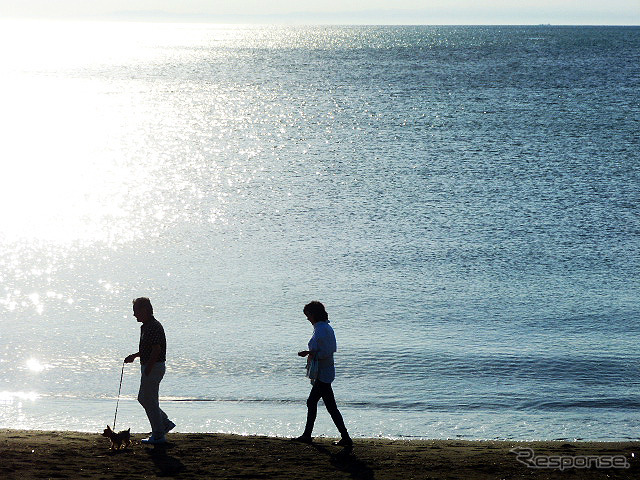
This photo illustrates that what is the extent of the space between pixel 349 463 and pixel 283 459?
2.14 ft

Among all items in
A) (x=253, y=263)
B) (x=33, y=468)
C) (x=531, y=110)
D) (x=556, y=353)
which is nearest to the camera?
(x=33, y=468)

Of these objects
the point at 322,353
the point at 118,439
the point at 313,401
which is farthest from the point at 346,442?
the point at 118,439

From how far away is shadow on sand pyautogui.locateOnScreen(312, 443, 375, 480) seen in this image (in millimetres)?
9227

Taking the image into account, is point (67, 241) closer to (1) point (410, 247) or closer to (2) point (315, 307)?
(1) point (410, 247)

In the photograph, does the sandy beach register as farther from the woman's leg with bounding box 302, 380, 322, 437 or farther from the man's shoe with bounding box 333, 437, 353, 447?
the woman's leg with bounding box 302, 380, 322, 437

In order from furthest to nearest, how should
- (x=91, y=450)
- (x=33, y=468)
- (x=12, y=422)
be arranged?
(x=12, y=422) → (x=91, y=450) → (x=33, y=468)

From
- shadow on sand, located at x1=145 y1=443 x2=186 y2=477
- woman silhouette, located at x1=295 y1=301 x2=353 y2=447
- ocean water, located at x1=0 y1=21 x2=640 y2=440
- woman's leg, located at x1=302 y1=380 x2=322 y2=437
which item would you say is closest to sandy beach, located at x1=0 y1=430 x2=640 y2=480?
shadow on sand, located at x1=145 y1=443 x2=186 y2=477

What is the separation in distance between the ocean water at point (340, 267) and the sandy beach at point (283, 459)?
1948 millimetres

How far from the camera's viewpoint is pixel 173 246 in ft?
85.2

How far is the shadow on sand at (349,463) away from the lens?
363 inches

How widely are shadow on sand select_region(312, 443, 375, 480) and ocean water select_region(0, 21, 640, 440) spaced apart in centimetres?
230

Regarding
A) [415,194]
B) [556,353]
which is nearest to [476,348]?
[556,353]

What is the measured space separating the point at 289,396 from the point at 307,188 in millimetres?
21814

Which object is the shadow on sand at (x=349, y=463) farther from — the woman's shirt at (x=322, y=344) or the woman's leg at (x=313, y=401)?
the woman's shirt at (x=322, y=344)
